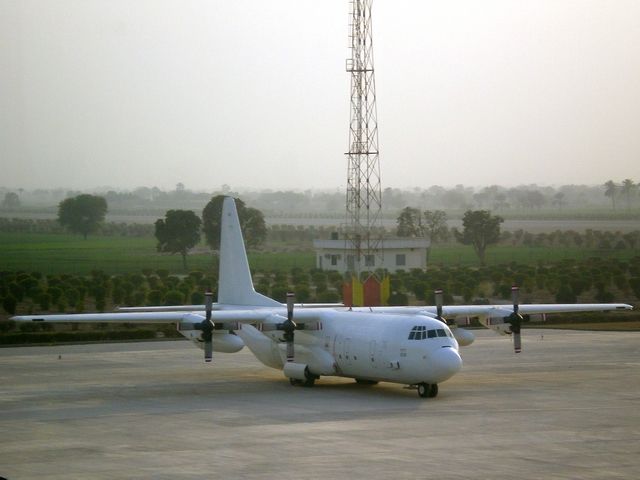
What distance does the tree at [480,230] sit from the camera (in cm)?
8162

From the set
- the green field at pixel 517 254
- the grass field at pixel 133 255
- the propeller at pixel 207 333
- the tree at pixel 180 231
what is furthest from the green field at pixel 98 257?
the green field at pixel 517 254

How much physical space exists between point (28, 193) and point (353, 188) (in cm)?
3017

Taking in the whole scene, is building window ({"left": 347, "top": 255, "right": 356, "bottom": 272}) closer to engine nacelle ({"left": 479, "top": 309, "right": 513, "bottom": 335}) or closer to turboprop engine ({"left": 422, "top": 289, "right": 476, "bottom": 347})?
turboprop engine ({"left": 422, "top": 289, "right": 476, "bottom": 347})

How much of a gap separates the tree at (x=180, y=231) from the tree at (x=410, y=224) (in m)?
28.2

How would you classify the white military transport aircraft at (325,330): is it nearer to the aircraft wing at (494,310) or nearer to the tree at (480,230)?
the aircraft wing at (494,310)

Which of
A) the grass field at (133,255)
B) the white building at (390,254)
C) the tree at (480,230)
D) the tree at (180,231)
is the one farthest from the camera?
the tree at (480,230)

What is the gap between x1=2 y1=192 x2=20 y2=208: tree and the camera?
28442 mm

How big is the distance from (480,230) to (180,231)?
27903 millimetres

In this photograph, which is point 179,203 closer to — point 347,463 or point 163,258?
point 163,258

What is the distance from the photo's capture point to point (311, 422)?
24.3m

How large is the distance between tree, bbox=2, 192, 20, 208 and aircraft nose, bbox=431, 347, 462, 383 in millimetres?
12913

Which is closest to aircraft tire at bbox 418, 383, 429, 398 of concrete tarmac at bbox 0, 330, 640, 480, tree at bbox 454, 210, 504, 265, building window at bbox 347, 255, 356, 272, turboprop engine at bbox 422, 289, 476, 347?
concrete tarmac at bbox 0, 330, 640, 480

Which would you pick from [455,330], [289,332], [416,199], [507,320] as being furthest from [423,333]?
[416,199]

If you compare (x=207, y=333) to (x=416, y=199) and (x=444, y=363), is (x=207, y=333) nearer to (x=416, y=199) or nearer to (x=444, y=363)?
(x=444, y=363)
